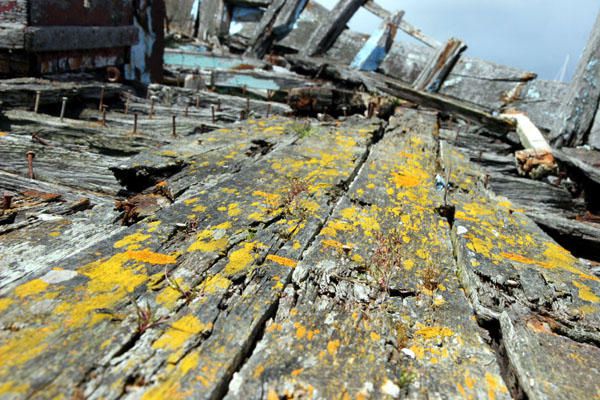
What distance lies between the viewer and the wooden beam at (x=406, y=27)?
27.7 ft

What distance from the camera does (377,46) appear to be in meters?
8.69

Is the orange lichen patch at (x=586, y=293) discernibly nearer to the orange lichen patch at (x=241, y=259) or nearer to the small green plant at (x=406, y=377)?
the small green plant at (x=406, y=377)

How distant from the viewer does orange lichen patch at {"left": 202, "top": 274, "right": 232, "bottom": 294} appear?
1.42 meters

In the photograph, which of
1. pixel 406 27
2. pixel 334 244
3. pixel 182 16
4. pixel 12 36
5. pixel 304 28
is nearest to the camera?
pixel 334 244

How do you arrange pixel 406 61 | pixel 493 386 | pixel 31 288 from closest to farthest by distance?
1. pixel 493 386
2. pixel 31 288
3. pixel 406 61

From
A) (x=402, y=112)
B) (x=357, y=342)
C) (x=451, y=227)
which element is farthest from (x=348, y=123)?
(x=357, y=342)

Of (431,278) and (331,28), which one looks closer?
(431,278)

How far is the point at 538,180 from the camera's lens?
445 centimetres

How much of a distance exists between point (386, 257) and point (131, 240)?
111 centimetres

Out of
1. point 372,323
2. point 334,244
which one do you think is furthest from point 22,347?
point 334,244

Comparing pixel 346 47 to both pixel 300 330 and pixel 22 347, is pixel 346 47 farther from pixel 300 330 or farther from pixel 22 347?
pixel 22 347

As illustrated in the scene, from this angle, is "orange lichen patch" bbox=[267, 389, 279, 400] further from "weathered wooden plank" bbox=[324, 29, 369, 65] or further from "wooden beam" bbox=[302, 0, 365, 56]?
"wooden beam" bbox=[302, 0, 365, 56]

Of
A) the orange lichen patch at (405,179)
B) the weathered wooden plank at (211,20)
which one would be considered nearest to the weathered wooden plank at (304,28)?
the weathered wooden plank at (211,20)

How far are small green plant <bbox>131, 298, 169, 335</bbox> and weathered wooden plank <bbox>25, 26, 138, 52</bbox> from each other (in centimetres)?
418
